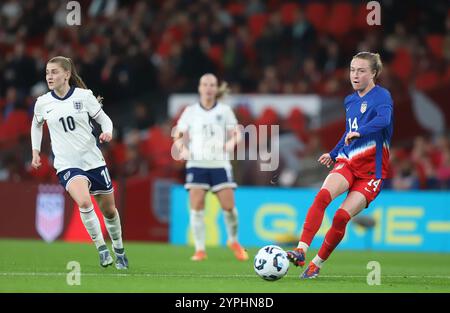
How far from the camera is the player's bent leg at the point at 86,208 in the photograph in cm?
1005

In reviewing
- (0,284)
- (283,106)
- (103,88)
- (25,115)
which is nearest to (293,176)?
(283,106)

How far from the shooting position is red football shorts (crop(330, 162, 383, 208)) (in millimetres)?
9508

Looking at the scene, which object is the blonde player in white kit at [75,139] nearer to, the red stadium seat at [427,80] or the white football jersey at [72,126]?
the white football jersey at [72,126]

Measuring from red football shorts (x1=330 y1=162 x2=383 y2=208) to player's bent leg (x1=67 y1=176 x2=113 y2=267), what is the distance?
253 cm

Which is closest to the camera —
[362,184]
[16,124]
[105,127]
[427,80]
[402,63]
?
[362,184]

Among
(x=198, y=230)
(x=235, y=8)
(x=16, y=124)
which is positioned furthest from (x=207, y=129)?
(x=235, y=8)

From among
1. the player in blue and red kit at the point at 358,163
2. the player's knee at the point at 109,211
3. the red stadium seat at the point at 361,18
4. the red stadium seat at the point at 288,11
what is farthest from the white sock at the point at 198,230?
the red stadium seat at the point at 361,18

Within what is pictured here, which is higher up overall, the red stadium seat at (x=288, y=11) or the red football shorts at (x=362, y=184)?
the red stadium seat at (x=288, y=11)

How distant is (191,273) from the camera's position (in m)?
10.3

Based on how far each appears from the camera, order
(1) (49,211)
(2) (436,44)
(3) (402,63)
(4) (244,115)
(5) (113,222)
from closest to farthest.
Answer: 1. (5) (113,222)
2. (1) (49,211)
3. (4) (244,115)
4. (3) (402,63)
5. (2) (436,44)

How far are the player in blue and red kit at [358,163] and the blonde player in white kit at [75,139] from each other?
2.28 meters

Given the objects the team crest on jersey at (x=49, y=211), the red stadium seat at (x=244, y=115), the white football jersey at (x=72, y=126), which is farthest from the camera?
the red stadium seat at (x=244, y=115)

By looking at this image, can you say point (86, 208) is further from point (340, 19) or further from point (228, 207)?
point (340, 19)

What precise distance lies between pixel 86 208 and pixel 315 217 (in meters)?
2.41
